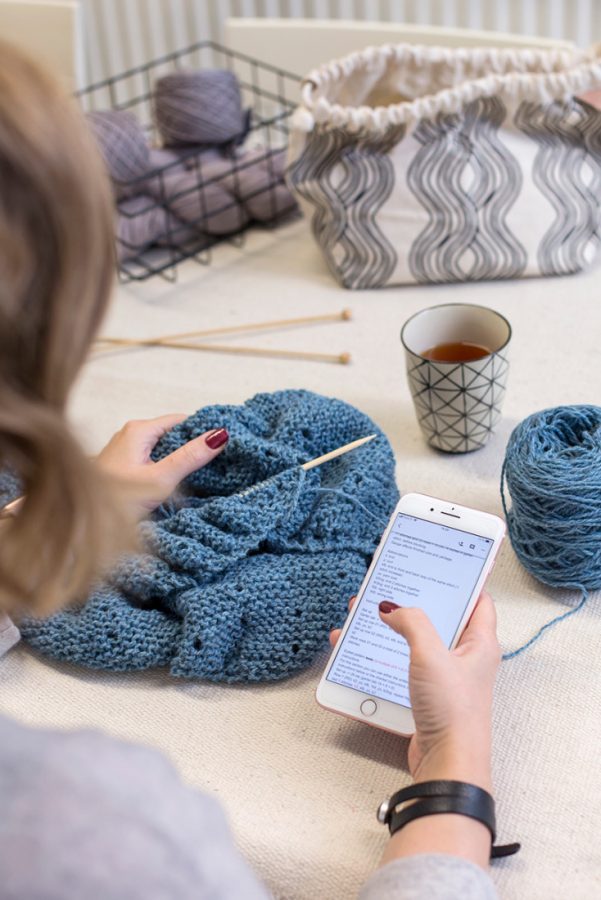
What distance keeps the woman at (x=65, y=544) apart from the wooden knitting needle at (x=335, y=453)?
26cm

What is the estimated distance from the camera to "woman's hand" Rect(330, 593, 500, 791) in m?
0.58

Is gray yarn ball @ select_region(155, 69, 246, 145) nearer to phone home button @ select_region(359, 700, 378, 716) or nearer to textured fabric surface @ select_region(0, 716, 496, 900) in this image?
phone home button @ select_region(359, 700, 378, 716)

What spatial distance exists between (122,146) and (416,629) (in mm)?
800

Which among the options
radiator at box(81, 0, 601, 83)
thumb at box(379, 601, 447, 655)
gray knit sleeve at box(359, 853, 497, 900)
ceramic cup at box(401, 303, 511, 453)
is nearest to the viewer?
gray knit sleeve at box(359, 853, 497, 900)

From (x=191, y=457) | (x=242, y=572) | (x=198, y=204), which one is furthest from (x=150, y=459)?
(x=198, y=204)

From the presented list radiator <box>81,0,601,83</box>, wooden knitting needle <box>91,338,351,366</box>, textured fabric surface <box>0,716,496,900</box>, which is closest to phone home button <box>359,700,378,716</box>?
textured fabric surface <box>0,716,496,900</box>

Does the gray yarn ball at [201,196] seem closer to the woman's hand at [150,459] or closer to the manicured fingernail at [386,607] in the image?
the woman's hand at [150,459]

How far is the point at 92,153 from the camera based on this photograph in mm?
431

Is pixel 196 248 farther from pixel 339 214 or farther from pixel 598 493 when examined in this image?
pixel 598 493

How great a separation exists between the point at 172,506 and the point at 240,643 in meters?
0.14

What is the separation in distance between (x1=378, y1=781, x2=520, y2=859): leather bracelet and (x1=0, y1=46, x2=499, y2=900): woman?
23mm

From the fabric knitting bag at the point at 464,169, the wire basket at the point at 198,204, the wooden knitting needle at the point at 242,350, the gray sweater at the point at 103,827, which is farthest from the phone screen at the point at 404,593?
the wire basket at the point at 198,204

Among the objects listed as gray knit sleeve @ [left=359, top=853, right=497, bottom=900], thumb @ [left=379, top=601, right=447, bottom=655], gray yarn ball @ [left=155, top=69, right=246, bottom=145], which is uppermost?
gray yarn ball @ [left=155, top=69, right=246, bottom=145]

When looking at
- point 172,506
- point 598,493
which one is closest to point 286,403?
point 172,506
